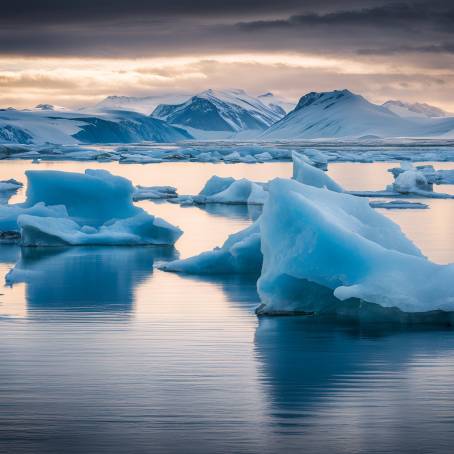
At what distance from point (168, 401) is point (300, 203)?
312 centimetres

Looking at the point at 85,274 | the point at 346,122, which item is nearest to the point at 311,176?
the point at 85,274

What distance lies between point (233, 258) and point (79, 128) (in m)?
123

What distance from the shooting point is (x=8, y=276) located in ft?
36.2

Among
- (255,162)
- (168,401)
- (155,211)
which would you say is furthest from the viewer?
(255,162)

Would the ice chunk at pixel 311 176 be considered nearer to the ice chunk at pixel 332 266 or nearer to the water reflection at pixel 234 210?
the water reflection at pixel 234 210

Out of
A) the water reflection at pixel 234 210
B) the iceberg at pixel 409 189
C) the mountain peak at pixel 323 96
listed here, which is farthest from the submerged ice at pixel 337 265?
the mountain peak at pixel 323 96

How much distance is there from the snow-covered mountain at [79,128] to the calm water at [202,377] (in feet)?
336

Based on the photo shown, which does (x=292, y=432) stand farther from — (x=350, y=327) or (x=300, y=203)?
(x=300, y=203)

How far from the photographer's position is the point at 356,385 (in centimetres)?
617

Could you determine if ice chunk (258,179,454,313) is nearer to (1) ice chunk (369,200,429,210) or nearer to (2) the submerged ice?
(2) the submerged ice

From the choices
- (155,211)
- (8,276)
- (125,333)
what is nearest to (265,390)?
(125,333)

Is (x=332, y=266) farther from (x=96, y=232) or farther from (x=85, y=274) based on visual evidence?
(x=96, y=232)

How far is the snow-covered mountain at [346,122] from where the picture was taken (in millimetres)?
158125

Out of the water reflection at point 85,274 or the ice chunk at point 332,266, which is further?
the water reflection at point 85,274
